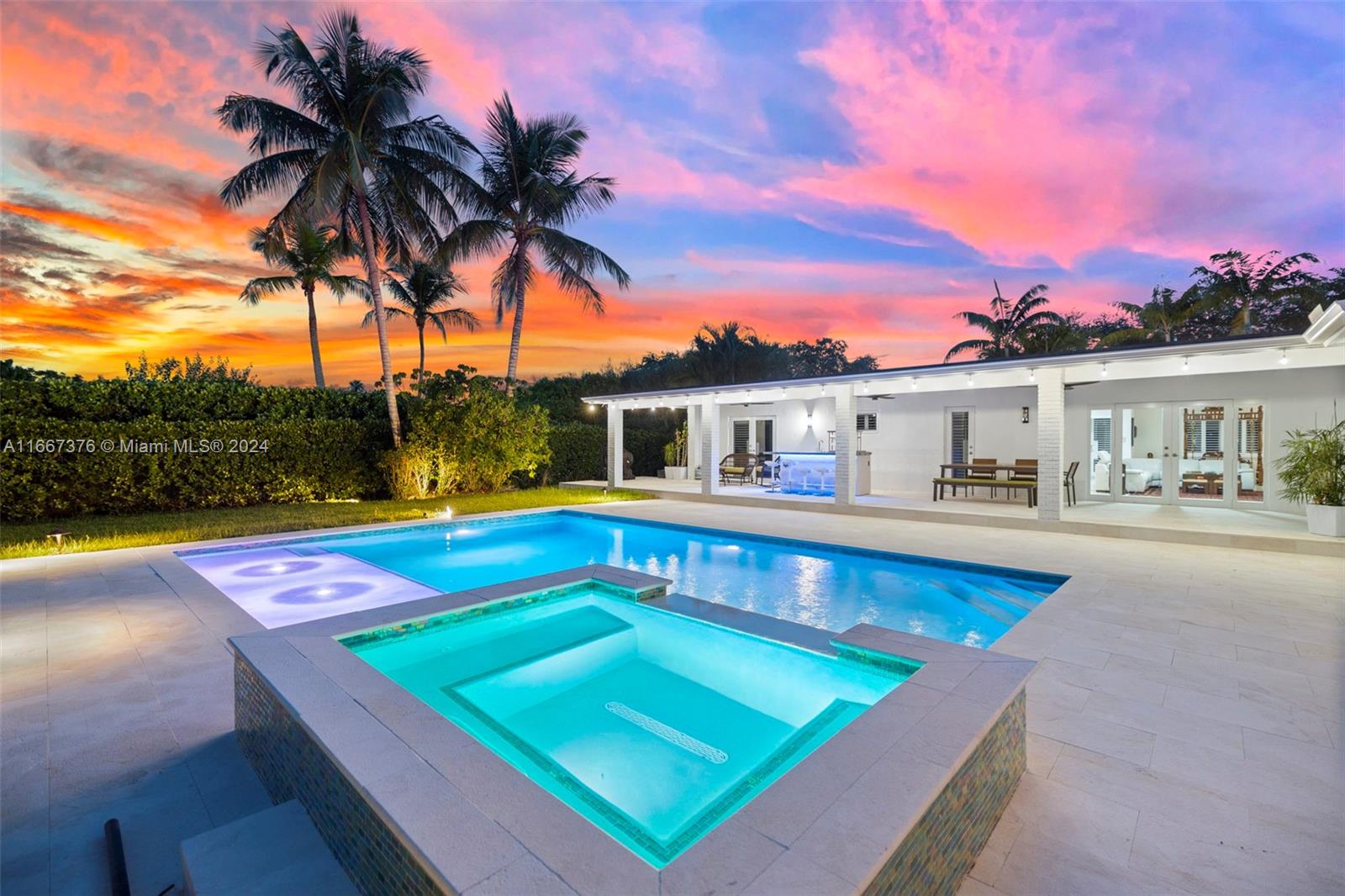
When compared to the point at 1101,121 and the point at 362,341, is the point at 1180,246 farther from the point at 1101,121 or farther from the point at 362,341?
the point at 362,341

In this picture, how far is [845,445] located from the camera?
12.2m

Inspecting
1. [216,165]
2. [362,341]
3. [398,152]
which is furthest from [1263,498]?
[362,341]

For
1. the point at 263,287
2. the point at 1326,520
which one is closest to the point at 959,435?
the point at 1326,520

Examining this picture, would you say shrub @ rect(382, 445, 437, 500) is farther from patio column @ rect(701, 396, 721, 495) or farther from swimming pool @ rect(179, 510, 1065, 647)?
patio column @ rect(701, 396, 721, 495)

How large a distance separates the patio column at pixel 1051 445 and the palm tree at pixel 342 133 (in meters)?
12.6

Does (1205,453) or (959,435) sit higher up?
(959,435)

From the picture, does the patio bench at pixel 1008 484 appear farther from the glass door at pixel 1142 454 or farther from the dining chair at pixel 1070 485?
the glass door at pixel 1142 454

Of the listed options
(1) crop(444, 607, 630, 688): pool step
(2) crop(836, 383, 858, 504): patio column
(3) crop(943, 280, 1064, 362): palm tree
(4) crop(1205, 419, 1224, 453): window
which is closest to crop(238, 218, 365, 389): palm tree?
(2) crop(836, 383, 858, 504): patio column

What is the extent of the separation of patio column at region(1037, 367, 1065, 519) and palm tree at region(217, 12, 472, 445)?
498 inches

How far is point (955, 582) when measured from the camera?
7039 mm

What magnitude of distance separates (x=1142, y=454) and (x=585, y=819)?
13735 mm

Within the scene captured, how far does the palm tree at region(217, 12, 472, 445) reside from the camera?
1148cm

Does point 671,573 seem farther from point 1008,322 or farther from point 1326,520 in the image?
point 1008,322

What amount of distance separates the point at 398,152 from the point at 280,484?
7497 mm
